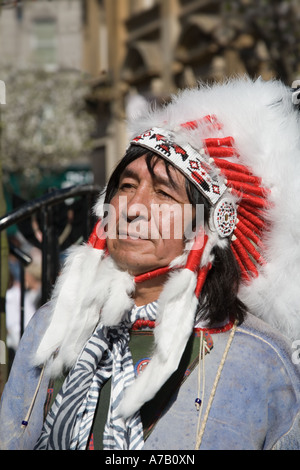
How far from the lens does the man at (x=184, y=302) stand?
2.01 meters

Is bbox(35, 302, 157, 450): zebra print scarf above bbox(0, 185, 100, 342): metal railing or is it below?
below

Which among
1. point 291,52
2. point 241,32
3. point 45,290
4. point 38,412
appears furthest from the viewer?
point 241,32

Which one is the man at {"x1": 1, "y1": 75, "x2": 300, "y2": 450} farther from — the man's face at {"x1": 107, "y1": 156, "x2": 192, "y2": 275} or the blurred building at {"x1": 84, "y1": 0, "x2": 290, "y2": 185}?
the blurred building at {"x1": 84, "y1": 0, "x2": 290, "y2": 185}

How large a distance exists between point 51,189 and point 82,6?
18794mm

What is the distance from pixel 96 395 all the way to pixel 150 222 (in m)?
0.58

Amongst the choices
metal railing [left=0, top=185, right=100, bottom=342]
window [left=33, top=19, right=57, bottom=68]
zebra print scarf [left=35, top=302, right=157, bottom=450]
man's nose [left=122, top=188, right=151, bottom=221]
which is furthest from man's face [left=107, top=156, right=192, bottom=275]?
window [left=33, top=19, right=57, bottom=68]

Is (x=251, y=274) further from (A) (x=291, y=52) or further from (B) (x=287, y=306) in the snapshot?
(A) (x=291, y=52)

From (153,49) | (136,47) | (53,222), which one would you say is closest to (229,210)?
(53,222)

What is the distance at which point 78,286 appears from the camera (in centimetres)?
225

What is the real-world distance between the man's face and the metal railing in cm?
106

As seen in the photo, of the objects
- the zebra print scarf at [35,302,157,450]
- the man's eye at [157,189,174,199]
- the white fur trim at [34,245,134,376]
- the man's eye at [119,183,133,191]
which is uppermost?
the man's eye at [119,183,133,191]

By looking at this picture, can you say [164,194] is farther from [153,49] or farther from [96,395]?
[153,49]

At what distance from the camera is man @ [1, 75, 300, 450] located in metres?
2.01

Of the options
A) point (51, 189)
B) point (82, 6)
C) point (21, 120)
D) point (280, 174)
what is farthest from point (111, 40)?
point (280, 174)
